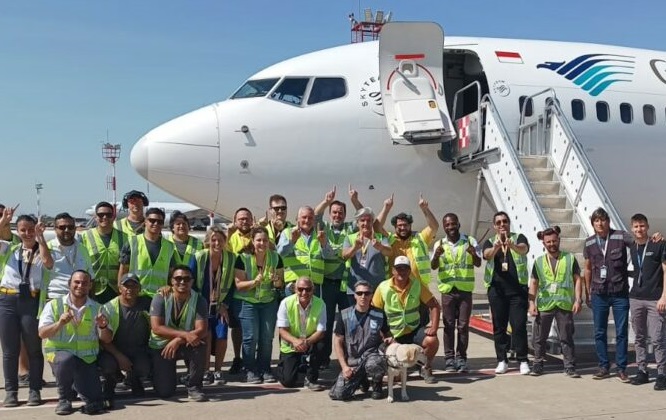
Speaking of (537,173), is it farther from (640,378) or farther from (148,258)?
(148,258)

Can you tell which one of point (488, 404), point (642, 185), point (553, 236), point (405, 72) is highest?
point (405, 72)

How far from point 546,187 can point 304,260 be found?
4378 millimetres

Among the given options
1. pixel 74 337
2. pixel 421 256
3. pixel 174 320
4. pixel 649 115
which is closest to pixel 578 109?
pixel 649 115

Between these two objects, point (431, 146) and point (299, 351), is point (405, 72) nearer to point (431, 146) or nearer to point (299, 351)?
point (431, 146)

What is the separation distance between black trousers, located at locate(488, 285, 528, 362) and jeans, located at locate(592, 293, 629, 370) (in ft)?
2.49

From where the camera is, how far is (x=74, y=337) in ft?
19.3

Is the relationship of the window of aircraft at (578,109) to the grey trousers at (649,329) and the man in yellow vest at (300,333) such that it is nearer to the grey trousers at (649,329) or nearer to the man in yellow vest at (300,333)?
the grey trousers at (649,329)

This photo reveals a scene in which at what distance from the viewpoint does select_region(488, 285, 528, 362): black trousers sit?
24.2 feet

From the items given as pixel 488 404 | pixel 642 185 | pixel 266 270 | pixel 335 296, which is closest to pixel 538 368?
pixel 488 404

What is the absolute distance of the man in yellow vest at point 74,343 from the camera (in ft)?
19.0

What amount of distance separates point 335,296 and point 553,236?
255 cm

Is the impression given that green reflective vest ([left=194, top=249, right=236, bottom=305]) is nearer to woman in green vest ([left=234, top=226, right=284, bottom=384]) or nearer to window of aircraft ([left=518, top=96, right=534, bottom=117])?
woman in green vest ([left=234, top=226, right=284, bottom=384])

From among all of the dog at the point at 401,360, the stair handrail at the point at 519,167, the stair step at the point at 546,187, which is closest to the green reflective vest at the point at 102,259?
the dog at the point at 401,360

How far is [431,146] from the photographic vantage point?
1116 cm
